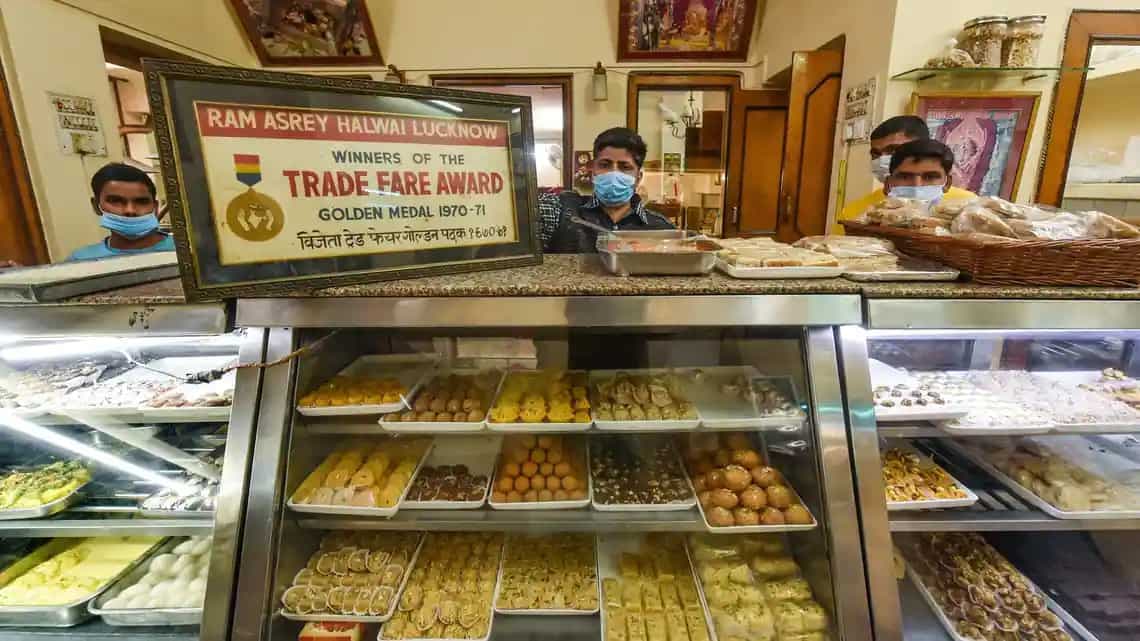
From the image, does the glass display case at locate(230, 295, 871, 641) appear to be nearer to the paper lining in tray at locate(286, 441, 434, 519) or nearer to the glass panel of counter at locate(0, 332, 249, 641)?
the paper lining in tray at locate(286, 441, 434, 519)

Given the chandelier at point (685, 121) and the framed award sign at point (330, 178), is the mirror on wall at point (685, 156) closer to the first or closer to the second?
the chandelier at point (685, 121)

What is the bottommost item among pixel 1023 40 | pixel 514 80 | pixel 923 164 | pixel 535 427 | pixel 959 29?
pixel 535 427

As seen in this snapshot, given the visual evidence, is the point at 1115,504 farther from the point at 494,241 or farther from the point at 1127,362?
the point at 494,241

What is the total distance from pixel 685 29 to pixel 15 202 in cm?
580

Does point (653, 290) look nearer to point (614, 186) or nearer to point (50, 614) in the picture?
point (614, 186)

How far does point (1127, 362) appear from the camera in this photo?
173cm

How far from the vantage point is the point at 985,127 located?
311 cm

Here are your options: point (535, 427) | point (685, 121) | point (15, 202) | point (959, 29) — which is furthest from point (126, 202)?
point (685, 121)

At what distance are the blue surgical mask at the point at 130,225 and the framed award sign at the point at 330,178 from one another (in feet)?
6.23

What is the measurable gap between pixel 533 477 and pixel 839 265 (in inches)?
42.6

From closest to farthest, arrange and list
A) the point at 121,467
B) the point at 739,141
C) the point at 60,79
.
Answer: the point at 121,467 → the point at 60,79 → the point at 739,141

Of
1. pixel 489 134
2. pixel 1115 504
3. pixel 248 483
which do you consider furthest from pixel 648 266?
pixel 1115 504

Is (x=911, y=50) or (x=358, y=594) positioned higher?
(x=911, y=50)

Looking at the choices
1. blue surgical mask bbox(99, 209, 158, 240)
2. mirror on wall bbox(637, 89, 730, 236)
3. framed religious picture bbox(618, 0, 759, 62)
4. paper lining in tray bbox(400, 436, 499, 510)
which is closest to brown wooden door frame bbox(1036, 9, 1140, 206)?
framed religious picture bbox(618, 0, 759, 62)
